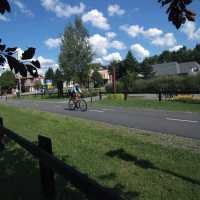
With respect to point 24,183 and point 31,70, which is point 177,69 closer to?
point 24,183

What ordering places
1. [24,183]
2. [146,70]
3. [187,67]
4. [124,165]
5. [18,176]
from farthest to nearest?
[187,67], [146,70], [124,165], [18,176], [24,183]

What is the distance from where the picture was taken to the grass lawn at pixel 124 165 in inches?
185

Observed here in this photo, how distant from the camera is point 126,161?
632 cm

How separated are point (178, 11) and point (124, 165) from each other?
3.83m

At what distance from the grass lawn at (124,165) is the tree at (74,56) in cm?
4088

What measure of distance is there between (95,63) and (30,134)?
140ft

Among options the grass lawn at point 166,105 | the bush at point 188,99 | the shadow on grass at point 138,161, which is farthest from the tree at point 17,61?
the bush at point 188,99

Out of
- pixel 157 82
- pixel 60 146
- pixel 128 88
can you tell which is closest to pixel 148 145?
pixel 60 146

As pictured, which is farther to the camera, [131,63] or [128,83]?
[131,63]

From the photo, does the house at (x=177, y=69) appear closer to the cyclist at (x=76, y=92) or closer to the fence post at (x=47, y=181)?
the cyclist at (x=76, y=92)

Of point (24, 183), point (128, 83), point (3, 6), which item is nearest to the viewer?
point (3, 6)

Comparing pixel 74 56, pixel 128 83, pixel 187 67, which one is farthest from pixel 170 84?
pixel 187 67

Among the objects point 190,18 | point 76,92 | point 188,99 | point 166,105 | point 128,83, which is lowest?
point 166,105

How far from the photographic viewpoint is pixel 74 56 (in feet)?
163
